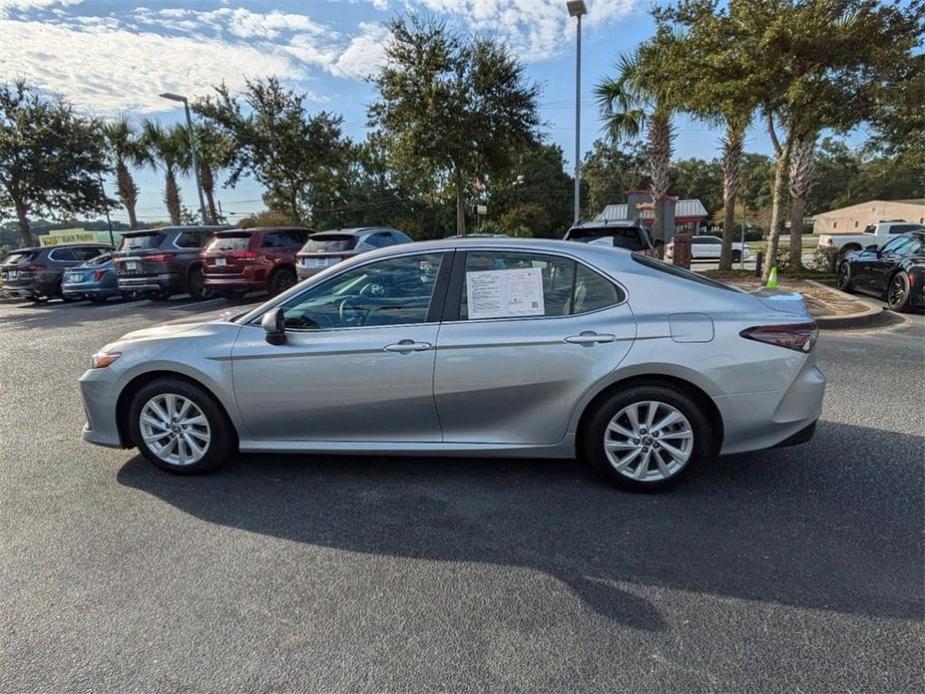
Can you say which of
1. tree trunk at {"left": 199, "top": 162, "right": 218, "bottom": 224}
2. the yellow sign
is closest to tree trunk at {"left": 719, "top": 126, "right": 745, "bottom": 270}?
tree trunk at {"left": 199, "top": 162, "right": 218, "bottom": 224}

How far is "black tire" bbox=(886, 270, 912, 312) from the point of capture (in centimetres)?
961

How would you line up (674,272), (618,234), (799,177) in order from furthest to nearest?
(799,177) → (618,234) → (674,272)

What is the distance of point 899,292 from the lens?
9898 mm

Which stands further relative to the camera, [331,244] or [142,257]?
[142,257]

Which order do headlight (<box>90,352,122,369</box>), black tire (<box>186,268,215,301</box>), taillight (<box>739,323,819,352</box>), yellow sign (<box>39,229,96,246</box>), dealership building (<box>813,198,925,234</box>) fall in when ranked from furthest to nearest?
dealership building (<box>813,198,925,234</box>) < yellow sign (<box>39,229,96,246</box>) < black tire (<box>186,268,215,301</box>) < headlight (<box>90,352,122,369</box>) < taillight (<box>739,323,819,352</box>)

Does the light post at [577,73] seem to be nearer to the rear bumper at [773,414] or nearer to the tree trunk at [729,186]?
the tree trunk at [729,186]

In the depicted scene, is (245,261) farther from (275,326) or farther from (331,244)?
(275,326)

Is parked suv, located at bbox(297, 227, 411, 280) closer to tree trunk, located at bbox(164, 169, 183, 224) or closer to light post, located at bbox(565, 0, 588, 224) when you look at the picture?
light post, located at bbox(565, 0, 588, 224)

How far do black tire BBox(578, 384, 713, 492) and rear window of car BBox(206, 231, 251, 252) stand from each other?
1081 cm

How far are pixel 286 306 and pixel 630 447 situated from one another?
7.73ft

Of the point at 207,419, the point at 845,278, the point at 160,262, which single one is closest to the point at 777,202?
the point at 845,278

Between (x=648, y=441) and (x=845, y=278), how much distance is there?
1153cm

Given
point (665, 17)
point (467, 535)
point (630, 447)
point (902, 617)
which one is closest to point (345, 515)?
point (467, 535)

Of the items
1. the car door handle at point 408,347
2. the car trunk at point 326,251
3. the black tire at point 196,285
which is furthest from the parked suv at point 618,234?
the black tire at point 196,285
